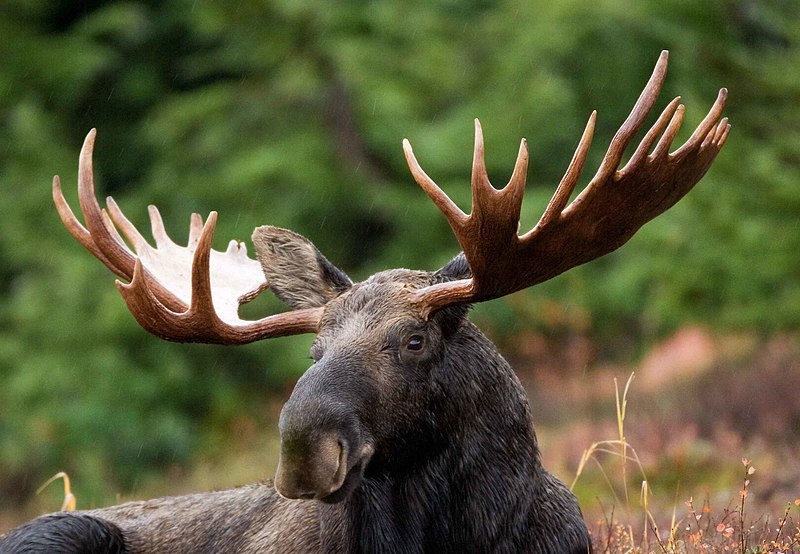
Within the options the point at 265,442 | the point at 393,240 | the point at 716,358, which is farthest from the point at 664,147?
the point at 265,442

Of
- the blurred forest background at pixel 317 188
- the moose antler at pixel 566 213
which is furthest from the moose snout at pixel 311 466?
the blurred forest background at pixel 317 188

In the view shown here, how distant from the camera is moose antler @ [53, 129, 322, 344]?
12.9 feet

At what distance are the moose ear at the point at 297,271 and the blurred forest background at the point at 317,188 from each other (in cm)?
790

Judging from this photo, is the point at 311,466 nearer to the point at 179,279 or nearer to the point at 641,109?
the point at 641,109

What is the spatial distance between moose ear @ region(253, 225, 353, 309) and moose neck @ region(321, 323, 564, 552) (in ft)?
1.89

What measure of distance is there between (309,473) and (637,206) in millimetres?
1245

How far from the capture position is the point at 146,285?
3.94m

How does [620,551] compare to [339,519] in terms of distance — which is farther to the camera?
[620,551]

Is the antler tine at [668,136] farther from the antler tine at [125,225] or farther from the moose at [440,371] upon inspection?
the antler tine at [125,225]

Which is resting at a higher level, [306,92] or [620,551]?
[306,92]

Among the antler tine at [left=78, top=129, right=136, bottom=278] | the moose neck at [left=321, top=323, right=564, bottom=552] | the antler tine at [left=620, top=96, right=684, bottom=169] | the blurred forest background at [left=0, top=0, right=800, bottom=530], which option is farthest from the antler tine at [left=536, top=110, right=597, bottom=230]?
the blurred forest background at [left=0, top=0, right=800, bottom=530]

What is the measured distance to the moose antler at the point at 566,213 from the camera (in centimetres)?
352

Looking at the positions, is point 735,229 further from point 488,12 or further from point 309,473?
point 309,473

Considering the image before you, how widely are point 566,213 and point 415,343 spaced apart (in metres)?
0.59
